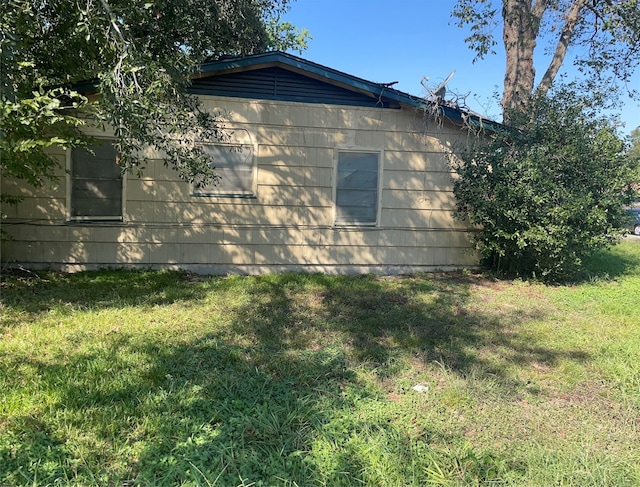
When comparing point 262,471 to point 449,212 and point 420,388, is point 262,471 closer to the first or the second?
point 420,388

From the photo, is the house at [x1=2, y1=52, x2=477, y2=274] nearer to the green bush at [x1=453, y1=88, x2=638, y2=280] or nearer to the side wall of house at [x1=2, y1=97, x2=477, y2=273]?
the side wall of house at [x1=2, y1=97, x2=477, y2=273]

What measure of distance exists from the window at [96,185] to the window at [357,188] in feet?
11.5

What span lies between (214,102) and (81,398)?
512 cm

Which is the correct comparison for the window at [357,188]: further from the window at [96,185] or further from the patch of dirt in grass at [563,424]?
the patch of dirt in grass at [563,424]

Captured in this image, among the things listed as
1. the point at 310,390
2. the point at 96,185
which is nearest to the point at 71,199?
the point at 96,185

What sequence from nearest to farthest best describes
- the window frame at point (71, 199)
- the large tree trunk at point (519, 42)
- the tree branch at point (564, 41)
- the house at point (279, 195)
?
the window frame at point (71, 199)
the house at point (279, 195)
the large tree trunk at point (519, 42)
the tree branch at point (564, 41)

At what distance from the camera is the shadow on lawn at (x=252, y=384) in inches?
94.9

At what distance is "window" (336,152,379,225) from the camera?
7457 mm

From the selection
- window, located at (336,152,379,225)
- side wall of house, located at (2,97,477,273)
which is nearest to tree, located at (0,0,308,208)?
side wall of house, located at (2,97,477,273)

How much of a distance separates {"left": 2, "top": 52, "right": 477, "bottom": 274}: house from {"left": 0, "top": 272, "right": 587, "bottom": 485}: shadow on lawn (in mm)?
1262

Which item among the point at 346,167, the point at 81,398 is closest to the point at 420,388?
the point at 81,398

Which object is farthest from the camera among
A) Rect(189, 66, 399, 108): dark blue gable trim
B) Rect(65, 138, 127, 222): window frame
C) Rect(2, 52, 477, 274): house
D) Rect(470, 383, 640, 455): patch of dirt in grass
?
Rect(189, 66, 399, 108): dark blue gable trim

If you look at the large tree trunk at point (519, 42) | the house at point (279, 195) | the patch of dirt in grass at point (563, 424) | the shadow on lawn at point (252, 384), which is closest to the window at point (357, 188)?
the house at point (279, 195)

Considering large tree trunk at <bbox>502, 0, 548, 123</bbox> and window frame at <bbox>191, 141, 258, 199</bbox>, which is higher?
large tree trunk at <bbox>502, 0, 548, 123</bbox>
